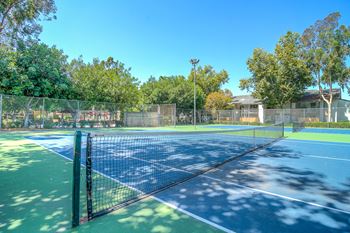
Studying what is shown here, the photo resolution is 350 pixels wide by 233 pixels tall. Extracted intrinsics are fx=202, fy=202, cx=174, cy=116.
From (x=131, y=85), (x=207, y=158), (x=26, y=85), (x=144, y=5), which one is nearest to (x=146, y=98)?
(x=131, y=85)

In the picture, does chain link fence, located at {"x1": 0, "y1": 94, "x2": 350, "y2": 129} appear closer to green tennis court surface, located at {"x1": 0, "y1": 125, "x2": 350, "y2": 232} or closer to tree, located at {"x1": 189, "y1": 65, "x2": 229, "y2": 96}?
tree, located at {"x1": 189, "y1": 65, "x2": 229, "y2": 96}

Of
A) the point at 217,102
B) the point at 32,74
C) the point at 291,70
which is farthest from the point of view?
the point at 217,102

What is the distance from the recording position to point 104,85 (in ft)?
83.8

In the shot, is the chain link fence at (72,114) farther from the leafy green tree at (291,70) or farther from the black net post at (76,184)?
the black net post at (76,184)

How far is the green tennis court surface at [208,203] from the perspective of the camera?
2.83 m

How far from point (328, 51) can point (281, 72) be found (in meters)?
5.94

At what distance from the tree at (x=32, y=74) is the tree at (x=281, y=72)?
2615cm

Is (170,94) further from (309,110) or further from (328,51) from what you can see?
(328,51)

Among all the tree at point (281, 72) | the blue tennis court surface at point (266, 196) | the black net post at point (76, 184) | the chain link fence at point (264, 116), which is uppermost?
the tree at point (281, 72)

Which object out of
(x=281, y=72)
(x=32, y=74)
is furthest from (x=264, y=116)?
(x=32, y=74)

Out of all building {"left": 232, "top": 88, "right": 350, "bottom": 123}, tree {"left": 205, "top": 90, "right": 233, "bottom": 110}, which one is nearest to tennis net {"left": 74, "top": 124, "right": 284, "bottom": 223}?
building {"left": 232, "top": 88, "right": 350, "bottom": 123}

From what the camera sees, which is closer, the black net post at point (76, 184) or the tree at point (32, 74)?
Result: the black net post at point (76, 184)

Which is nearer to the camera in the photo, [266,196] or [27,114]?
[266,196]

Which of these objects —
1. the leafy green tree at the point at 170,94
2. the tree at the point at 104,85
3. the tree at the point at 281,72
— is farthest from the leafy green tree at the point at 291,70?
the tree at the point at 104,85
